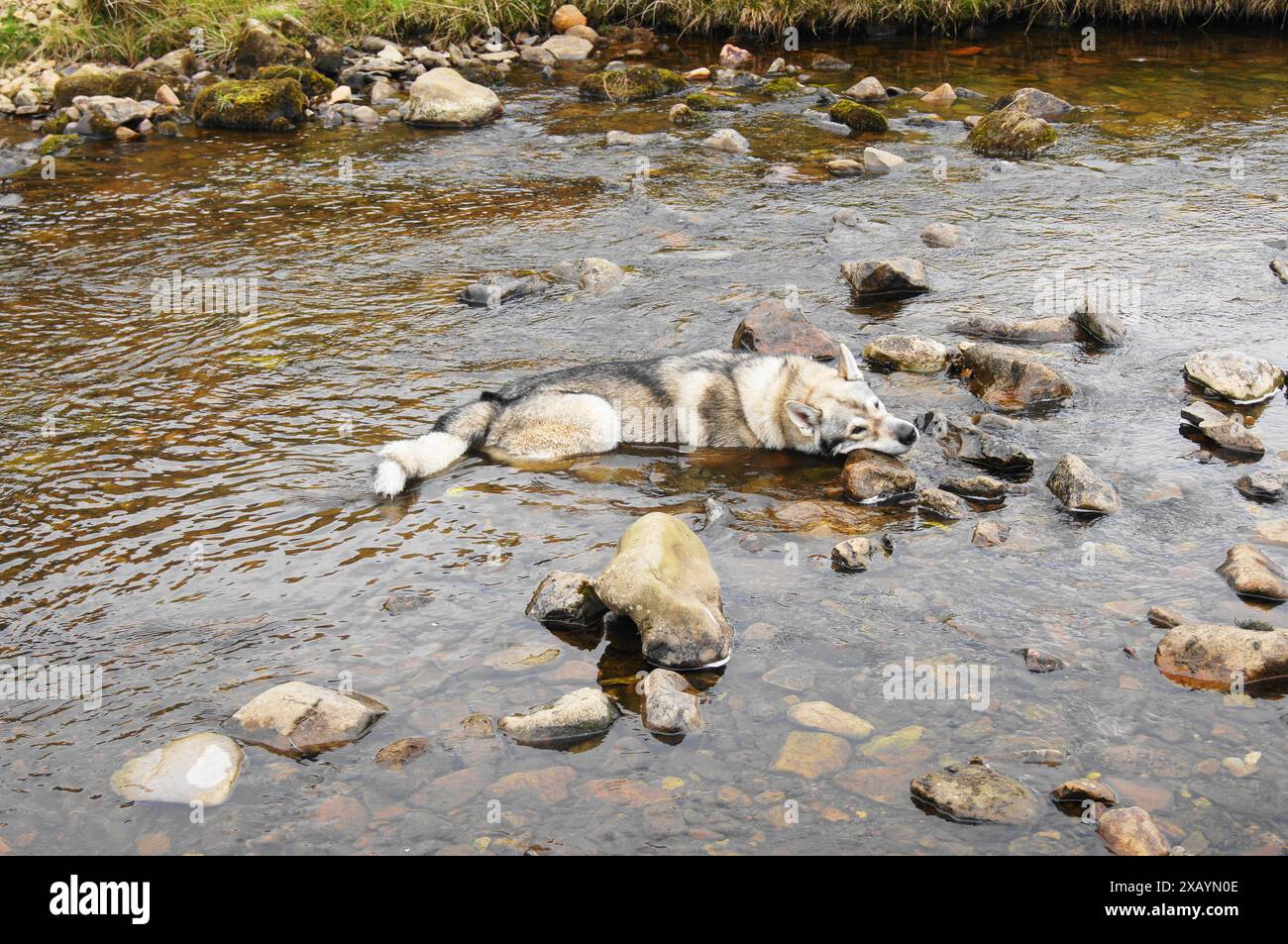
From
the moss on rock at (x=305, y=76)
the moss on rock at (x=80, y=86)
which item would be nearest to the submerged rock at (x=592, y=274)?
the moss on rock at (x=305, y=76)

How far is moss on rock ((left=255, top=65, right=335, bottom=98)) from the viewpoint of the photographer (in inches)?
695

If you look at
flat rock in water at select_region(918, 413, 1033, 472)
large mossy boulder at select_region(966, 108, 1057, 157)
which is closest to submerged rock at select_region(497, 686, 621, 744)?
flat rock in water at select_region(918, 413, 1033, 472)

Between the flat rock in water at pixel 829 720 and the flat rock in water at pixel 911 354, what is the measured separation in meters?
4.33

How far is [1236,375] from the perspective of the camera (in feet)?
27.7

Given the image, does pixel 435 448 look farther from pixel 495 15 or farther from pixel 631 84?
pixel 495 15

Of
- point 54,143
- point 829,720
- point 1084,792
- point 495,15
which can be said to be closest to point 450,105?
point 495,15

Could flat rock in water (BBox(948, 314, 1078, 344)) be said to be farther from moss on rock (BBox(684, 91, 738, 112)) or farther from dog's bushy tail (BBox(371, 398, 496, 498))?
moss on rock (BBox(684, 91, 738, 112))

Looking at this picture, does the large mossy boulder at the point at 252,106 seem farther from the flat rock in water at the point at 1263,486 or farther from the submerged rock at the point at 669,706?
the flat rock in water at the point at 1263,486

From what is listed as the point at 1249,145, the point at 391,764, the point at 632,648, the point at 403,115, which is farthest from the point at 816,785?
the point at 403,115

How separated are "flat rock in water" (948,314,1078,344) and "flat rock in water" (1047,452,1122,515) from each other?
2.46 metres

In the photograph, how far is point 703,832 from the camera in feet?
15.9

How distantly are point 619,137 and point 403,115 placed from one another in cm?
357

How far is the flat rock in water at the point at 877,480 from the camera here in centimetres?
755
